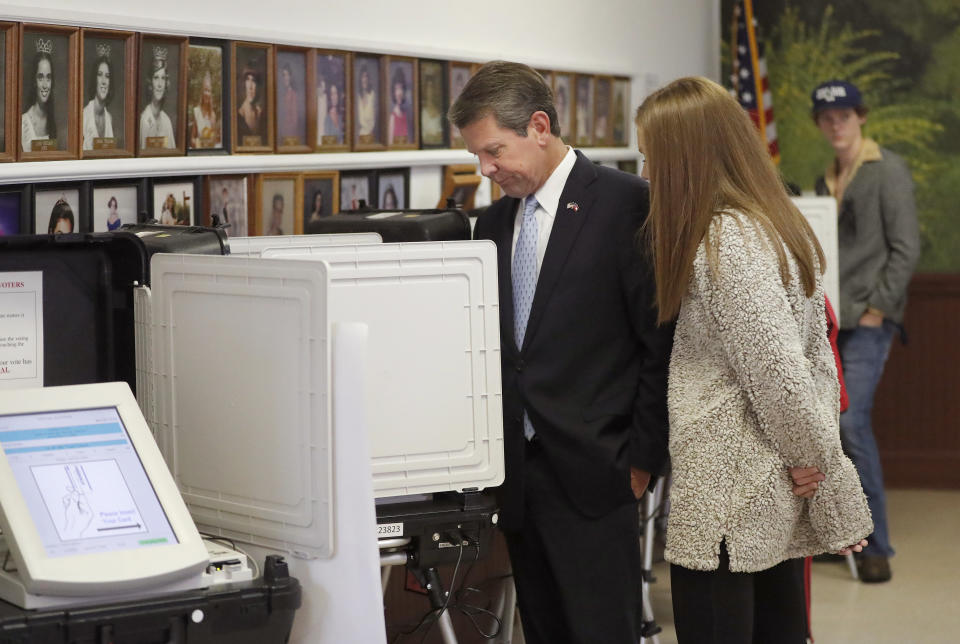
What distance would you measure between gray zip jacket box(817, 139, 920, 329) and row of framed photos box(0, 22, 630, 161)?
1.72m

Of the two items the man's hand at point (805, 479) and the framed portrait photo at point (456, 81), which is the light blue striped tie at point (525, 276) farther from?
the framed portrait photo at point (456, 81)

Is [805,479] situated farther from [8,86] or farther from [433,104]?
[433,104]

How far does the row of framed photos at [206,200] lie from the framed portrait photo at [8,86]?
10cm

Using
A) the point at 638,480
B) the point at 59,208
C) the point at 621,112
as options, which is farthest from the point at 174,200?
the point at 621,112

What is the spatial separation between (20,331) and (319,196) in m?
1.70

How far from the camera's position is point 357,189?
4.23 metres

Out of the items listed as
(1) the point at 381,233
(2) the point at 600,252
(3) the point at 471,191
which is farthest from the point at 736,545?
(3) the point at 471,191

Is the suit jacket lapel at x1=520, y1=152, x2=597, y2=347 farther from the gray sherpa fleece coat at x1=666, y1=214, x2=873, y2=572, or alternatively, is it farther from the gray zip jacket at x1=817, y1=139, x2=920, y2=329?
the gray zip jacket at x1=817, y1=139, x2=920, y2=329

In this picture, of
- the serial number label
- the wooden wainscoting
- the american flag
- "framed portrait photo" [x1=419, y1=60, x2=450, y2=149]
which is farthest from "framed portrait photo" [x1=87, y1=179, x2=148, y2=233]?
the wooden wainscoting

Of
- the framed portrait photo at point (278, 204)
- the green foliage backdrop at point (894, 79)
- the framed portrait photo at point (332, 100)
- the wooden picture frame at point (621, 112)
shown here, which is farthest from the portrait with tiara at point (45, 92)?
the green foliage backdrop at point (894, 79)

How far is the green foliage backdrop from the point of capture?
21.2 ft

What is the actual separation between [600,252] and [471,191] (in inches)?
Answer: 80.5

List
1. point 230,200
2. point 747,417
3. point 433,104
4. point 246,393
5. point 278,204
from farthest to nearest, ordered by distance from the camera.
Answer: point 433,104 < point 278,204 < point 230,200 < point 747,417 < point 246,393

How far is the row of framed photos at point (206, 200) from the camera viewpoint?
3.09m
